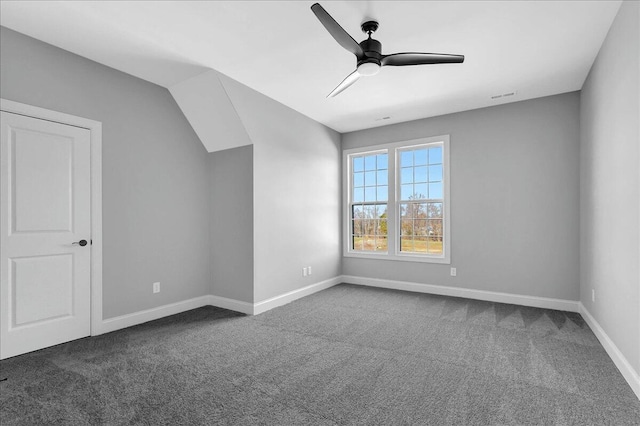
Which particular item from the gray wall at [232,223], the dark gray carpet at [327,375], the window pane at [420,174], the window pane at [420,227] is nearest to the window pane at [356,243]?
the window pane at [420,227]

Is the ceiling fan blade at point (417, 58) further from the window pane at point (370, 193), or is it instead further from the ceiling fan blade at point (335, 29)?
the window pane at point (370, 193)

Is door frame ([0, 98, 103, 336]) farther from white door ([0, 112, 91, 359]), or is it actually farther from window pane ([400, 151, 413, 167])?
window pane ([400, 151, 413, 167])

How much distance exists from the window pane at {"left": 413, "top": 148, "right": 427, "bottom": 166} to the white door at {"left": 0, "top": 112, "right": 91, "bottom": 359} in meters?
4.45

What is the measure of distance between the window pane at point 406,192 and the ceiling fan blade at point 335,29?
3062mm

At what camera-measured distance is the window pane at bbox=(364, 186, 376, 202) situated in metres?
5.64

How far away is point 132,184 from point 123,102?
910 millimetres

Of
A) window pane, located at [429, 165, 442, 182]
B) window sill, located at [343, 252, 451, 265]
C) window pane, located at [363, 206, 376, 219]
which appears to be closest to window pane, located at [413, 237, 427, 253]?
window sill, located at [343, 252, 451, 265]

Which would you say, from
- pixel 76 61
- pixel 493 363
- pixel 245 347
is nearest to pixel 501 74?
pixel 493 363

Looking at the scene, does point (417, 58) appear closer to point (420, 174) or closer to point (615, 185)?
point (615, 185)

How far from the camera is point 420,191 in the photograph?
16.9 feet

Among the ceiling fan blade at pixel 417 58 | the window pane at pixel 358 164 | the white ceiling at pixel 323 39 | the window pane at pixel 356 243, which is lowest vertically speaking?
the window pane at pixel 356 243

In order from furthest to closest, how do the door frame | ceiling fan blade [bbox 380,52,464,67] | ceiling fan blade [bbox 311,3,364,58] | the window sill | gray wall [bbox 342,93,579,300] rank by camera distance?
the window sill → gray wall [bbox 342,93,579,300] → the door frame → ceiling fan blade [bbox 380,52,464,67] → ceiling fan blade [bbox 311,3,364,58]

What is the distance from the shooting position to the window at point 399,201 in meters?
4.99

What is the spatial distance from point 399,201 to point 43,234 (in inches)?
182
